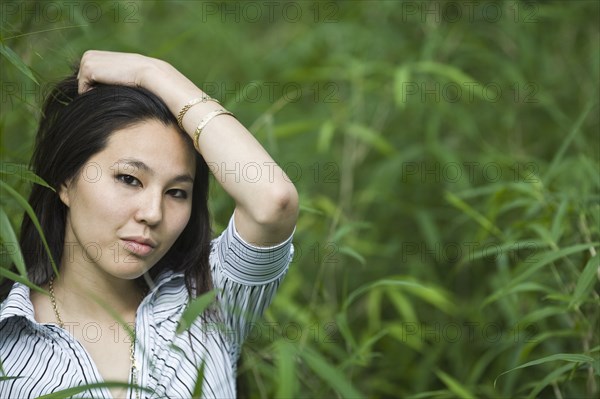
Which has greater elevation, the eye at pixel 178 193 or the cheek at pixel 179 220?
the eye at pixel 178 193

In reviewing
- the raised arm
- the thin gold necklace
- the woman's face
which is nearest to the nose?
the woman's face

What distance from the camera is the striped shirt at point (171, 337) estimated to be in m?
1.33

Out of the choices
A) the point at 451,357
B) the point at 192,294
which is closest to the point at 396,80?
the point at 451,357

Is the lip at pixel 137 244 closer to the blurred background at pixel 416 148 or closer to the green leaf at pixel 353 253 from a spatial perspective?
the green leaf at pixel 353 253

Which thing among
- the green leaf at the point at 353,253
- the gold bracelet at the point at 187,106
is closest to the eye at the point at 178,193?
the gold bracelet at the point at 187,106

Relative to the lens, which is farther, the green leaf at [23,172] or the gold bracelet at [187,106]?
the gold bracelet at [187,106]

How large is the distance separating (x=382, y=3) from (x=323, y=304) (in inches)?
37.8

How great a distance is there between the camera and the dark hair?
141 centimetres

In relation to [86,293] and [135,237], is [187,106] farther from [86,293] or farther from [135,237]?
[86,293]

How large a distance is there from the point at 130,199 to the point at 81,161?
0.40 feet

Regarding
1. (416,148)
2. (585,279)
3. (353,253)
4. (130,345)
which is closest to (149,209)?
(130,345)

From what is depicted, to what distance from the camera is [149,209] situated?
4.45 ft

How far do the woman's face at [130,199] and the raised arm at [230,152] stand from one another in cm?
6

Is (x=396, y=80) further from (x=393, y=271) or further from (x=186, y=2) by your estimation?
(x=186, y=2)
